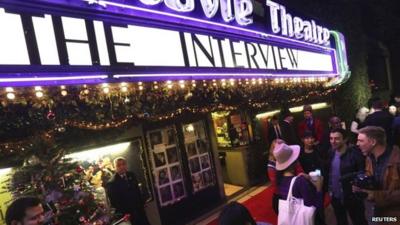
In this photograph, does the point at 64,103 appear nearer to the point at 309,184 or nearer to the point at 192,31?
the point at 192,31

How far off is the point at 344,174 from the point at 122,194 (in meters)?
3.58

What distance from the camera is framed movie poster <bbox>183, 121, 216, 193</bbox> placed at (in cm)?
888

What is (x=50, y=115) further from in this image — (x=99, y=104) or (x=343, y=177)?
(x=343, y=177)

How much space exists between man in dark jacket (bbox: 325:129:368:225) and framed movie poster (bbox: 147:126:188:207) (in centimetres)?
405

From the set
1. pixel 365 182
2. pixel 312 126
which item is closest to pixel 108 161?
pixel 365 182

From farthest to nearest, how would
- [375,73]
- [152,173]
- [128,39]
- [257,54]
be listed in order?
[375,73], [257,54], [152,173], [128,39]

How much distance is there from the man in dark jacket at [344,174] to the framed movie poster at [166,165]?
159 inches

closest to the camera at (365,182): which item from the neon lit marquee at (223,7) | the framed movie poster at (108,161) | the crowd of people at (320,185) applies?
the crowd of people at (320,185)

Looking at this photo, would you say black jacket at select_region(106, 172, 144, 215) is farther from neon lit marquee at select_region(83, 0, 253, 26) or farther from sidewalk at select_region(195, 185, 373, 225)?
neon lit marquee at select_region(83, 0, 253, 26)

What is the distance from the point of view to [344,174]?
4809 millimetres

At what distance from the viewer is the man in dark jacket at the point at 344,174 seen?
4781 mm

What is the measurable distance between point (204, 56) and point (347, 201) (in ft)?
11.8

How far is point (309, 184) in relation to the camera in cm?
386

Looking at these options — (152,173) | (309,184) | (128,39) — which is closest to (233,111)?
(152,173)
